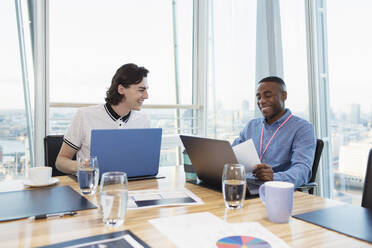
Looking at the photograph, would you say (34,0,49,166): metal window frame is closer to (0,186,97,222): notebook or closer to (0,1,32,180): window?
(0,1,32,180): window

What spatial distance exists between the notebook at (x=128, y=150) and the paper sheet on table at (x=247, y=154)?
368mm

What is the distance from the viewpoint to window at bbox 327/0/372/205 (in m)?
2.54

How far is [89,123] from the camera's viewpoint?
2051 mm

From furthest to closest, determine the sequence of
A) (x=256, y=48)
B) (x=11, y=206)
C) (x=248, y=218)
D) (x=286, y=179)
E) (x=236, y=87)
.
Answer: (x=236, y=87)
(x=256, y=48)
(x=286, y=179)
(x=11, y=206)
(x=248, y=218)

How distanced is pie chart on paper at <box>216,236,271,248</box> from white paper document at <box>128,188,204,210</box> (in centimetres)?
35

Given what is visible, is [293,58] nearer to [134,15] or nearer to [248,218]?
[134,15]

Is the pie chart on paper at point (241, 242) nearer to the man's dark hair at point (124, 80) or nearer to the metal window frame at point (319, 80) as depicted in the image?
the man's dark hair at point (124, 80)

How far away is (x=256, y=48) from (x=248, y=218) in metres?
2.56

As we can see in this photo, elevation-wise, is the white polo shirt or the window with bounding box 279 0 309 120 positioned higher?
the window with bounding box 279 0 309 120

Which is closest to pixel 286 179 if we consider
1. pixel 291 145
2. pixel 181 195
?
pixel 291 145

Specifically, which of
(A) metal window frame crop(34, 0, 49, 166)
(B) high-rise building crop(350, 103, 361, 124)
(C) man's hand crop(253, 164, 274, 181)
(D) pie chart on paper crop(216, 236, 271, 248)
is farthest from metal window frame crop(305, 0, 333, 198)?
(A) metal window frame crop(34, 0, 49, 166)

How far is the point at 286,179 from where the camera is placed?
5.13 feet

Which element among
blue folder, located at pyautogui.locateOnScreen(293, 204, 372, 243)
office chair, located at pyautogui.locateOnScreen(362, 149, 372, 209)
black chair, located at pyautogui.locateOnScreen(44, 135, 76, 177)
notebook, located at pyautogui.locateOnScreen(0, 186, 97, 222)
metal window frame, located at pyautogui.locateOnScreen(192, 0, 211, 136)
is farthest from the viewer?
metal window frame, located at pyautogui.locateOnScreen(192, 0, 211, 136)

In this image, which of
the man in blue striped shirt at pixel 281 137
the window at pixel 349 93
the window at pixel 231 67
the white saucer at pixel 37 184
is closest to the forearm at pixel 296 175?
the man in blue striped shirt at pixel 281 137
